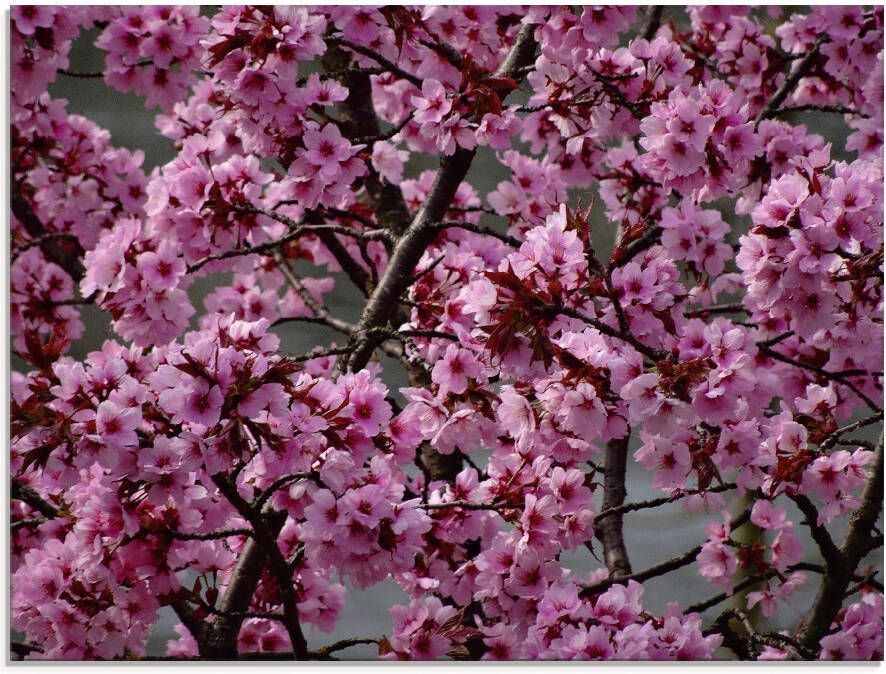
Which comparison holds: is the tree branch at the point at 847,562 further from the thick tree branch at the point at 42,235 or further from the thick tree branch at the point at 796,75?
the thick tree branch at the point at 42,235

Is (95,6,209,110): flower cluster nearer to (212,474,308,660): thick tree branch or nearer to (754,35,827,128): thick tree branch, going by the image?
(212,474,308,660): thick tree branch

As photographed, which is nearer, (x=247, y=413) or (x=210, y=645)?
(x=247, y=413)

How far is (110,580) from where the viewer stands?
4.05 ft

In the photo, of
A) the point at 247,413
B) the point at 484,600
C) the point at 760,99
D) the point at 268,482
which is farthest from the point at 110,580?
the point at 760,99

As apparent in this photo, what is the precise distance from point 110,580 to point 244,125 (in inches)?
24.8

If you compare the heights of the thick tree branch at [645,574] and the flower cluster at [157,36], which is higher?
the flower cluster at [157,36]

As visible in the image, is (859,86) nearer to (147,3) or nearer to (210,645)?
(147,3)

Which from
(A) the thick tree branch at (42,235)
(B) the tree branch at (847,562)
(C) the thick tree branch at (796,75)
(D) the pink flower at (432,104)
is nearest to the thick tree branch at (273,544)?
(D) the pink flower at (432,104)

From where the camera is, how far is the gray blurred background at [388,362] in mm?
1785

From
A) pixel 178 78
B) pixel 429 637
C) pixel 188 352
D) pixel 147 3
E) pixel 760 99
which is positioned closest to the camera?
pixel 188 352

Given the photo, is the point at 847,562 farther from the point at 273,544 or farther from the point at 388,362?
the point at 388,362

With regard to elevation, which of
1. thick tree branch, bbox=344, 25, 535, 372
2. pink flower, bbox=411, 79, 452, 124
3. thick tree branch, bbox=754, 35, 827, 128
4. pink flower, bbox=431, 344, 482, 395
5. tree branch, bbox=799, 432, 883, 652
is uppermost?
thick tree branch, bbox=754, 35, 827, 128

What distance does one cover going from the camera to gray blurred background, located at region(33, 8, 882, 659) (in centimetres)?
179

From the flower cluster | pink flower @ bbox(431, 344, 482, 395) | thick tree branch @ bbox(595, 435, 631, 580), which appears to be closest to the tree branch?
thick tree branch @ bbox(595, 435, 631, 580)
